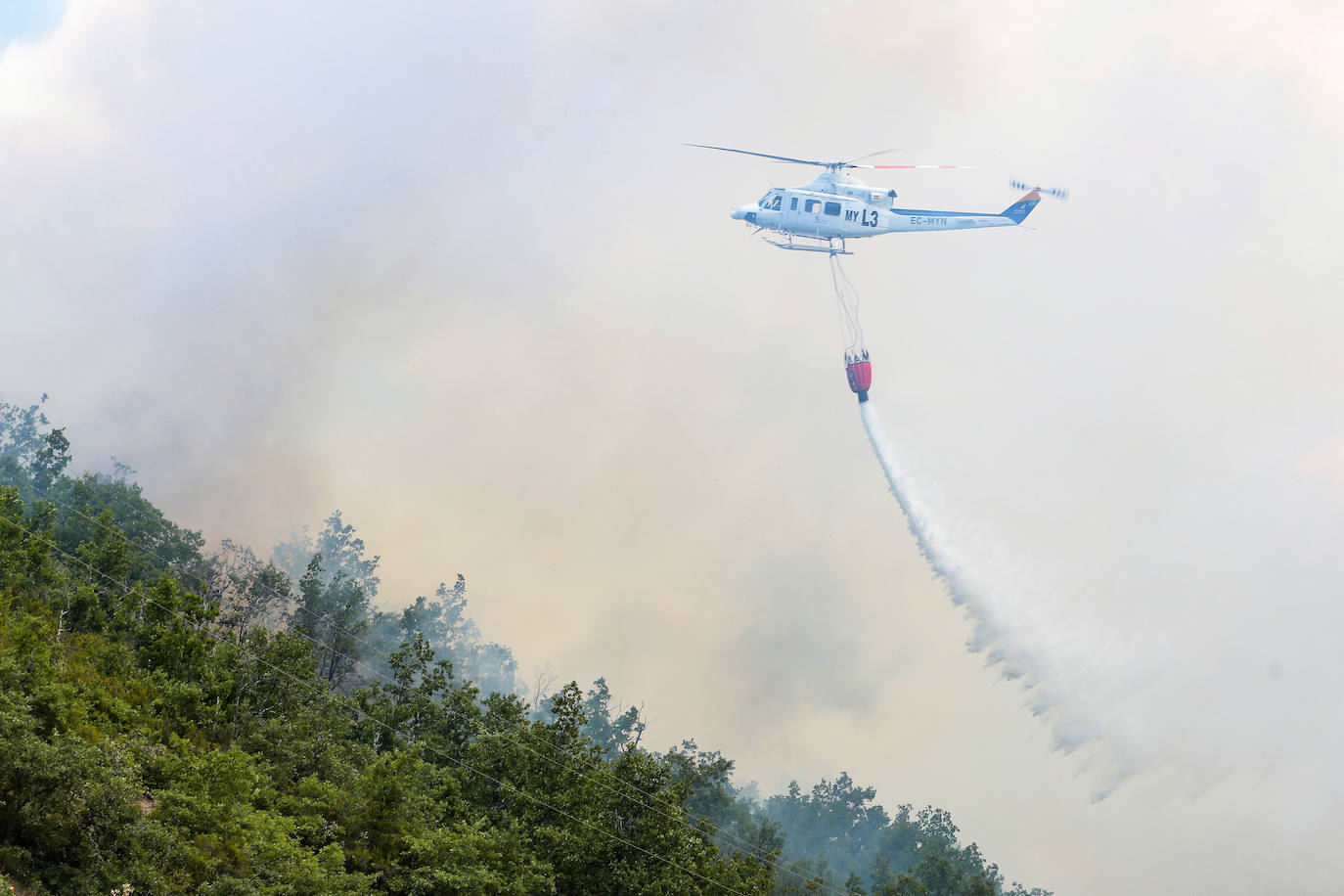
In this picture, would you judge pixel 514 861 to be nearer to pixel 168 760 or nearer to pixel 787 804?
pixel 168 760

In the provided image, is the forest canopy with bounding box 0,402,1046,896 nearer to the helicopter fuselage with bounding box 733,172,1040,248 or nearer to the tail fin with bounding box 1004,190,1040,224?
the helicopter fuselage with bounding box 733,172,1040,248

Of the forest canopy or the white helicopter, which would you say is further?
the white helicopter

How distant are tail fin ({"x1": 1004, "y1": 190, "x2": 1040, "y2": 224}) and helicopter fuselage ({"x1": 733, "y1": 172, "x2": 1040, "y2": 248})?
8.03m

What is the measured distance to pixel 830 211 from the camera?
9312cm

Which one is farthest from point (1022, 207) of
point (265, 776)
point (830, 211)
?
point (265, 776)

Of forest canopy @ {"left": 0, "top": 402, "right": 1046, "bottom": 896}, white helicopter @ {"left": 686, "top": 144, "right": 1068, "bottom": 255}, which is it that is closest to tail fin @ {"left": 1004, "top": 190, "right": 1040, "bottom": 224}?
white helicopter @ {"left": 686, "top": 144, "right": 1068, "bottom": 255}

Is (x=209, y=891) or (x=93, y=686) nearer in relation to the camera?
(x=209, y=891)

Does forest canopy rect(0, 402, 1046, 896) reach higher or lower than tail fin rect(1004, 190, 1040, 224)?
lower

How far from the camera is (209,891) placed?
3953 cm

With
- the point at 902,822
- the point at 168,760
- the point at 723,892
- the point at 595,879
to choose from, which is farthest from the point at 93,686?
the point at 902,822

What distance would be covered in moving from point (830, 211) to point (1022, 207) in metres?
19.2

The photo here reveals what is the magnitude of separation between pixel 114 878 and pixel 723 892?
2680 cm

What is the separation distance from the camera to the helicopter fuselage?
92.6 meters

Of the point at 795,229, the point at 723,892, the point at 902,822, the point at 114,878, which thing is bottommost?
the point at 114,878
